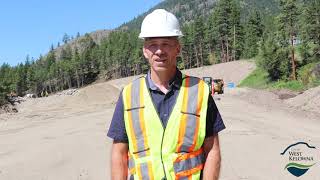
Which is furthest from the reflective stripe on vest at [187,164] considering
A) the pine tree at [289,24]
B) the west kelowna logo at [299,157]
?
the pine tree at [289,24]

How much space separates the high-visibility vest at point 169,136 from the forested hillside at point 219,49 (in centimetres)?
57

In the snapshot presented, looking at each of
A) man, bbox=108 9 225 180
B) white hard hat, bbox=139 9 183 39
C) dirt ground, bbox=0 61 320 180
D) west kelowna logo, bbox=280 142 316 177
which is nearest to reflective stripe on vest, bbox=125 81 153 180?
man, bbox=108 9 225 180

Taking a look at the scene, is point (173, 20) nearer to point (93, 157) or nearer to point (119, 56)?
point (93, 157)

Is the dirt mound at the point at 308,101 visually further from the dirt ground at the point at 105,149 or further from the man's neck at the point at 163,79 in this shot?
the man's neck at the point at 163,79

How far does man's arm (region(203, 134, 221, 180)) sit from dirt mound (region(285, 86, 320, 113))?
2556 centimetres

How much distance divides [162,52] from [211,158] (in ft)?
2.46

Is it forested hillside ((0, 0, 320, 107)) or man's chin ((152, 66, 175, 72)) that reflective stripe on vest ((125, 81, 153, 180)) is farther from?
forested hillside ((0, 0, 320, 107))

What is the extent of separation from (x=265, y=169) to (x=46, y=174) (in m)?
4.79

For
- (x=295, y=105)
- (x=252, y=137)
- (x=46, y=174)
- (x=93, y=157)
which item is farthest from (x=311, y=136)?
(x=295, y=105)

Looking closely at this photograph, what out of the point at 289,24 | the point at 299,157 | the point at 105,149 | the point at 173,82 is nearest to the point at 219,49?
the point at 289,24

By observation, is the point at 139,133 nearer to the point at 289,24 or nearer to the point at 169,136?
the point at 169,136

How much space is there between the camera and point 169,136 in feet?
10.3

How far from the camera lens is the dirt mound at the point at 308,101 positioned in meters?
28.8

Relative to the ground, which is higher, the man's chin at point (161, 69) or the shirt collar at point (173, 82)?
the man's chin at point (161, 69)
